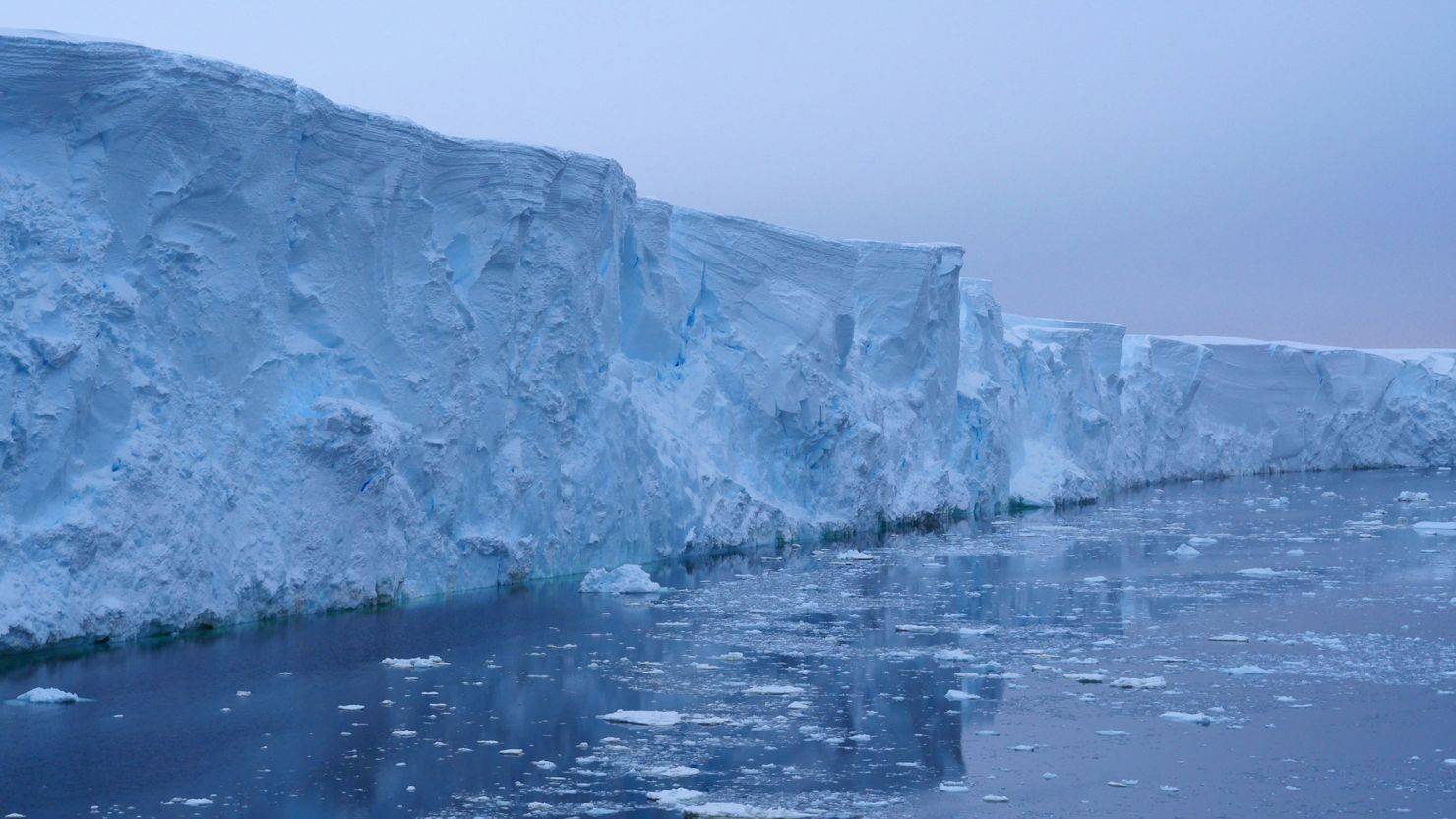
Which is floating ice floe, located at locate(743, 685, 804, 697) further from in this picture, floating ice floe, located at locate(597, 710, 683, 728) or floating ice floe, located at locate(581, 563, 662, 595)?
floating ice floe, located at locate(581, 563, 662, 595)

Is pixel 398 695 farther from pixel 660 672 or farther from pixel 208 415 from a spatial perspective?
pixel 208 415

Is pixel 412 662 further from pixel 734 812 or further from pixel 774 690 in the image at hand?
pixel 734 812

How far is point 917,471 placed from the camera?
2184 cm

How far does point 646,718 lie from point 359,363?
212 inches

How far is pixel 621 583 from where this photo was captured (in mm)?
12734

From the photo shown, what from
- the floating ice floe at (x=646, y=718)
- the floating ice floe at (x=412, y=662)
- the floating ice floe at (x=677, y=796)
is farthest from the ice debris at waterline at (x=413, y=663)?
the floating ice floe at (x=677, y=796)

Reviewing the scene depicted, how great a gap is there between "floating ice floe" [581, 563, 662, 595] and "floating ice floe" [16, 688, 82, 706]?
5758mm

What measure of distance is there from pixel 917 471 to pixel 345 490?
12.4 meters

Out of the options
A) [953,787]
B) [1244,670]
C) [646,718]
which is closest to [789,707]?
[646,718]

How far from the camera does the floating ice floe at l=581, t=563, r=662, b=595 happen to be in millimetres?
12727

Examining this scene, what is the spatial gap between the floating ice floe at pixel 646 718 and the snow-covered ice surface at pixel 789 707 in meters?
0.03

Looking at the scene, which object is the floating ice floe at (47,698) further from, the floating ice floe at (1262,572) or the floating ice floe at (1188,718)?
the floating ice floe at (1262,572)

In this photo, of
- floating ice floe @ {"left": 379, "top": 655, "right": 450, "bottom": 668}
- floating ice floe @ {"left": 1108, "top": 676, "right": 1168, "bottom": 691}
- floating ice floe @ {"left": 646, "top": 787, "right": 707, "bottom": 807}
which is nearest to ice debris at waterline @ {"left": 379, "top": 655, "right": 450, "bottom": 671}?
floating ice floe @ {"left": 379, "top": 655, "right": 450, "bottom": 668}

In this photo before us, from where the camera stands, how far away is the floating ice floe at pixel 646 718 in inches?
282
